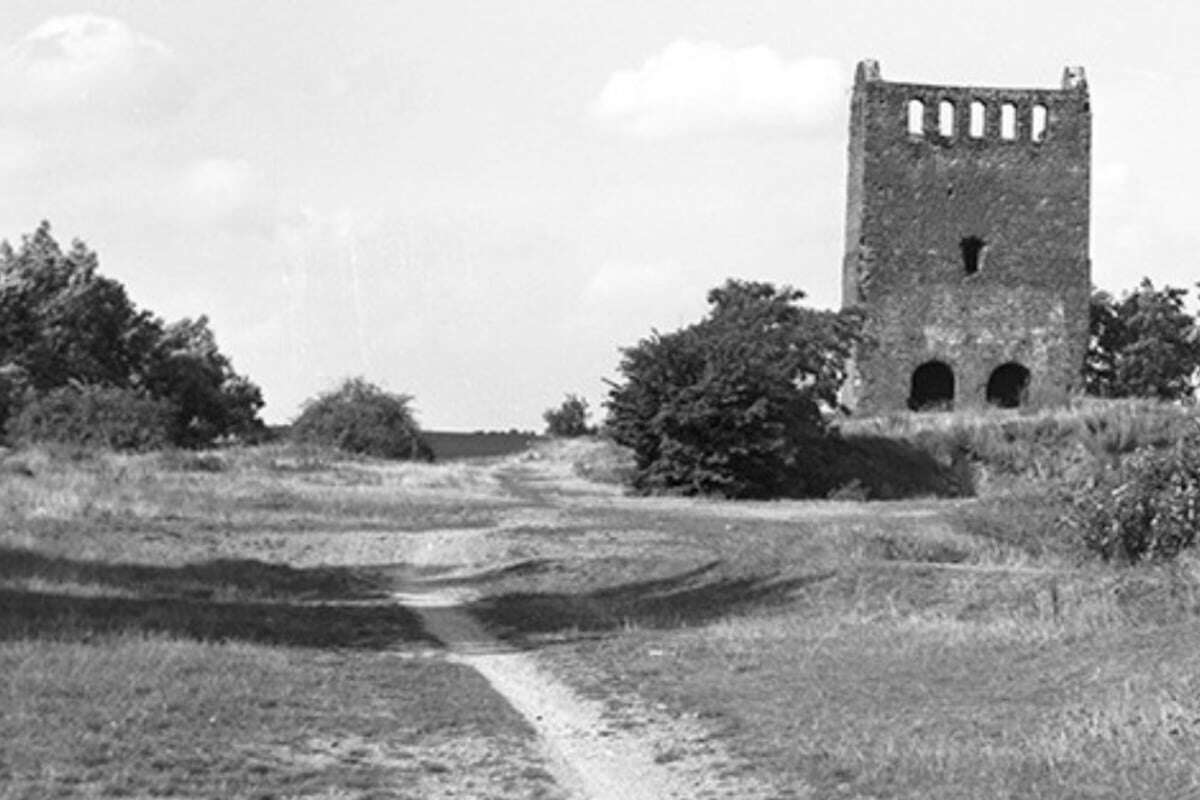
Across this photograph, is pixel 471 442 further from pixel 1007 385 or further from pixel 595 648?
pixel 595 648

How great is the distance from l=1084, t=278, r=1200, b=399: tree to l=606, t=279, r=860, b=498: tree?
57.7 feet

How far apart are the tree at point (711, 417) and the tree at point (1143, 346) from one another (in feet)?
57.7

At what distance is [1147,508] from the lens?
21.1 meters

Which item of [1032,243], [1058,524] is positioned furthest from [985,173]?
[1058,524]

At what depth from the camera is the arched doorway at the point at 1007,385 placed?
51.6 metres

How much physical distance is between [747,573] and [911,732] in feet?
35.5

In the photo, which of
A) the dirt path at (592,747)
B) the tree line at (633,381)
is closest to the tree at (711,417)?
the tree line at (633,381)

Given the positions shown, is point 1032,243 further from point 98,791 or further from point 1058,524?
point 98,791

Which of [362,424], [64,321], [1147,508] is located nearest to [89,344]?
[64,321]

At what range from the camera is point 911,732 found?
11.6m

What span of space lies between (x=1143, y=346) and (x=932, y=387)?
836 cm

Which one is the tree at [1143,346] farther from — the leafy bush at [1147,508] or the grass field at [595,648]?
the leafy bush at [1147,508]

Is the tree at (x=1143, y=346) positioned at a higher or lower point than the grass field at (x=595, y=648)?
higher

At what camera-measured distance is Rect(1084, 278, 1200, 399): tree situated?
56531 millimetres
